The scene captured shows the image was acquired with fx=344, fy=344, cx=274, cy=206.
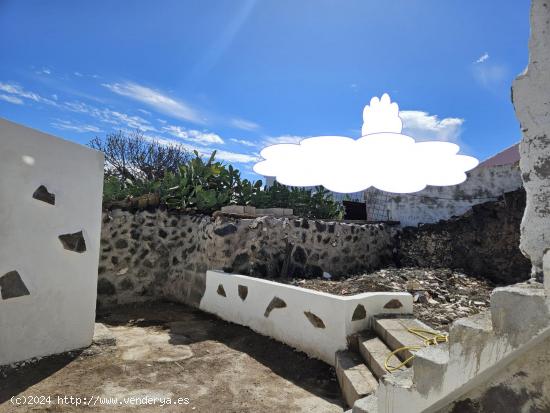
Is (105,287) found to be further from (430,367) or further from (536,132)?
(536,132)

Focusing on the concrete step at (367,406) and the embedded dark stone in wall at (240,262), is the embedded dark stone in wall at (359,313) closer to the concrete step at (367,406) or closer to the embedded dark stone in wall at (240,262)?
the concrete step at (367,406)

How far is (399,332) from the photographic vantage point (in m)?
3.08

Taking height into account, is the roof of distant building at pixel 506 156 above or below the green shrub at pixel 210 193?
above

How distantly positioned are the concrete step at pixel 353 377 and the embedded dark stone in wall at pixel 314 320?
35cm

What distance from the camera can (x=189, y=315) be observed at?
537cm

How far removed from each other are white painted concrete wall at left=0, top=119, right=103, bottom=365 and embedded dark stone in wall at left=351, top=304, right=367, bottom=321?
2.78 metres

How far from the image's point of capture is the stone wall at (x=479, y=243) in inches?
214

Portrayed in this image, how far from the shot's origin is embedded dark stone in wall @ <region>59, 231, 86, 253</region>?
3.50 metres

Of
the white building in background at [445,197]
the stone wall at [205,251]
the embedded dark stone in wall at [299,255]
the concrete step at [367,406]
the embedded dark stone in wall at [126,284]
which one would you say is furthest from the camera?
the white building in background at [445,197]

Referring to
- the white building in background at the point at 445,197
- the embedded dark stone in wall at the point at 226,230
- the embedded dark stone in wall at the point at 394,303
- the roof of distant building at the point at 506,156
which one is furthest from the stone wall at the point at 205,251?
the roof of distant building at the point at 506,156

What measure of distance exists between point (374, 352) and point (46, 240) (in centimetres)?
325

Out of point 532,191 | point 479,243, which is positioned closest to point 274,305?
point 532,191

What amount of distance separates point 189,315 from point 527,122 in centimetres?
500

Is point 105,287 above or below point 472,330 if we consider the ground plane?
below
